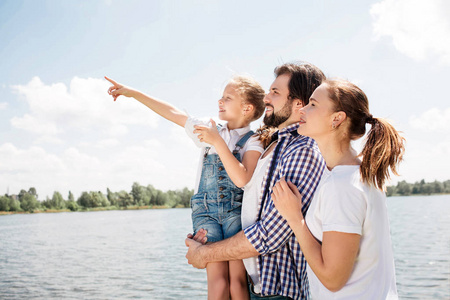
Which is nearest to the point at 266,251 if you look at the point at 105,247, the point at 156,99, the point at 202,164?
the point at 202,164

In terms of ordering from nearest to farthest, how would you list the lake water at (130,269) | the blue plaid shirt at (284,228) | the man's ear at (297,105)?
the blue plaid shirt at (284,228) < the man's ear at (297,105) < the lake water at (130,269)

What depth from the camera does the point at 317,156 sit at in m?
2.65

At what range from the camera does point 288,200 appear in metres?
2.29

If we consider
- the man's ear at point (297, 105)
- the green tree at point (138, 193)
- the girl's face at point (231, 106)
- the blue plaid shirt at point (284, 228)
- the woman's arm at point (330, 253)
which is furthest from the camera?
the green tree at point (138, 193)

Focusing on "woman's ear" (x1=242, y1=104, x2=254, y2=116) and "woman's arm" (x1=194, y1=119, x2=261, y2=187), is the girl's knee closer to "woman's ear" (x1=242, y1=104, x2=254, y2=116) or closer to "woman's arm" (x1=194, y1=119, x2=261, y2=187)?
"woman's arm" (x1=194, y1=119, x2=261, y2=187)

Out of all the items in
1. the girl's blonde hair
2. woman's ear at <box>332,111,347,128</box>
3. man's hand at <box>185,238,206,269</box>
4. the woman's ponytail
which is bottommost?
man's hand at <box>185,238,206,269</box>

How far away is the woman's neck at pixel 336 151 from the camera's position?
2.22 m

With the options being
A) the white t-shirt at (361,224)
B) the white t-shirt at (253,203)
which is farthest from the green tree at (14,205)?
the white t-shirt at (361,224)

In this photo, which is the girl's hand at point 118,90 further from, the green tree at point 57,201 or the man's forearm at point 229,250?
the green tree at point 57,201

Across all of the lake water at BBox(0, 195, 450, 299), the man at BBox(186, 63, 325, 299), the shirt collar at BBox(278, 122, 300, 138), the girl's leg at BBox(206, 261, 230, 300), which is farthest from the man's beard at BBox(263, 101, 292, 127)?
the lake water at BBox(0, 195, 450, 299)

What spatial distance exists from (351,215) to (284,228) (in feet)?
1.99

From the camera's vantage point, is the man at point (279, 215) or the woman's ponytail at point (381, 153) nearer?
the woman's ponytail at point (381, 153)

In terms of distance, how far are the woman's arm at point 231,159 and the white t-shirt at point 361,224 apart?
0.73 meters

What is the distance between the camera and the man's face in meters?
2.84
